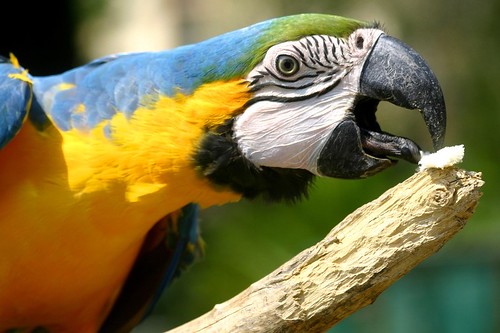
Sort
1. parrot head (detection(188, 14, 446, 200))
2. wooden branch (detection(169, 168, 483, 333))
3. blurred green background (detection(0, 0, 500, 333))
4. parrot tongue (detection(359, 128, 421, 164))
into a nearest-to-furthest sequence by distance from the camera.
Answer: wooden branch (detection(169, 168, 483, 333)), parrot tongue (detection(359, 128, 421, 164)), parrot head (detection(188, 14, 446, 200)), blurred green background (detection(0, 0, 500, 333))

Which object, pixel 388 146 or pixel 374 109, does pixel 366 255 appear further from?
pixel 374 109

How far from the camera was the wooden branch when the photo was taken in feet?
5.87

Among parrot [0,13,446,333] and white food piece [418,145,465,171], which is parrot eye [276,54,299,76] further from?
white food piece [418,145,465,171]

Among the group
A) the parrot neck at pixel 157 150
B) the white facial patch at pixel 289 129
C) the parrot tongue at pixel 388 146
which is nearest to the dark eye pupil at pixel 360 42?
the white facial patch at pixel 289 129

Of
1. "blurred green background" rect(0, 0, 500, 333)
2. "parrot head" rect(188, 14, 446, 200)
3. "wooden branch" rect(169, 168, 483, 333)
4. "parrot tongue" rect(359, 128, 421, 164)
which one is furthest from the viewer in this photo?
"blurred green background" rect(0, 0, 500, 333)

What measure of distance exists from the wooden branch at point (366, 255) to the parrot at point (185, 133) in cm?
34

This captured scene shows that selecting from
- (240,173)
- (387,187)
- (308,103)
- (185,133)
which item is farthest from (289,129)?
(387,187)

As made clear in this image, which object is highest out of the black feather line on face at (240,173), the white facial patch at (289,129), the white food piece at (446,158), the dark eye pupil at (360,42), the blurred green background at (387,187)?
the dark eye pupil at (360,42)

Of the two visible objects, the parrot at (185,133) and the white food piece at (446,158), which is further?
the parrot at (185,133)

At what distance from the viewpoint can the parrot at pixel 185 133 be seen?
227cm

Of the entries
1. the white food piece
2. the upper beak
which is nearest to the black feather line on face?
the upper beak

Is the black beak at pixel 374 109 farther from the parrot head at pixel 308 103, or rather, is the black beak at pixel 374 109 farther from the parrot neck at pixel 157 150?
the parrot neck at pixel 157 150

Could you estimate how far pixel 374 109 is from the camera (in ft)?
7.67

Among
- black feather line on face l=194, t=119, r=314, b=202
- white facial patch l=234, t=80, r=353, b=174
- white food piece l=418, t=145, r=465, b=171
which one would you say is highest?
white food piece l=418, t=145, r=465, b=171
